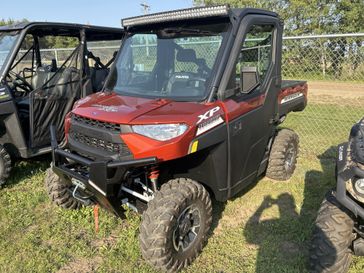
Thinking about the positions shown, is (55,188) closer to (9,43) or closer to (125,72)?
(125,72)

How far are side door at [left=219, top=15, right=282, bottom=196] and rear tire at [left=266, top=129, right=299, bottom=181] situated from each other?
46cm

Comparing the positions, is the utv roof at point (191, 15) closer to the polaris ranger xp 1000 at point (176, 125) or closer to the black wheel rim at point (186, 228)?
the polaris ranger xp 1000 at point (176, 125)

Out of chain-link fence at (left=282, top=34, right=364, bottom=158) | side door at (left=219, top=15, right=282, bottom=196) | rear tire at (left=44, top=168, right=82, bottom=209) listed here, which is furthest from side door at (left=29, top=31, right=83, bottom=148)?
chain-link fence at (left=282, top=34, right=364, bottom=158)

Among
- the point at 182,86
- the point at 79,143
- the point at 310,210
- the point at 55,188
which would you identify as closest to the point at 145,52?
the point at 182,86

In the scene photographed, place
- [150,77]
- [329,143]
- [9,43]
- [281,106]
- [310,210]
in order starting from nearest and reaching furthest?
[150,77] → [310,210] → [281,106] → [9,43] → [329,143]

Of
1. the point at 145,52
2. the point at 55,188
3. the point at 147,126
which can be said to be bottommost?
the point at 55,188

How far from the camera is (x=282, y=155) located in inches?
186

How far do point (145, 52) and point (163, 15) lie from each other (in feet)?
1.54

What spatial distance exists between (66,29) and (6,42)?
3.00 ft

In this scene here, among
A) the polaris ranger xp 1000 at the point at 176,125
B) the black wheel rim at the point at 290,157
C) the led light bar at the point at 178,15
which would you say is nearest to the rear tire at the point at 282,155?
the black wheel rim at the point at 290,157

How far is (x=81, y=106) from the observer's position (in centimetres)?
344

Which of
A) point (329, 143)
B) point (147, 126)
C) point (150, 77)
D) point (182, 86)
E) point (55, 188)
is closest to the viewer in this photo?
point (147, 126)

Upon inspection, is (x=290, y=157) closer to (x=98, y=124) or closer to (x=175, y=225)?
(x=175, y=225)

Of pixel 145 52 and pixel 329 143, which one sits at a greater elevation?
pixel 145 52
